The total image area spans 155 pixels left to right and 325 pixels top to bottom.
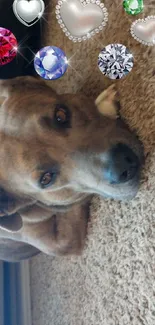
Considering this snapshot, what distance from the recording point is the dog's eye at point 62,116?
1.31 meters

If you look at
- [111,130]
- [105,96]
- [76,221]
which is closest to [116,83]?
[105,96]

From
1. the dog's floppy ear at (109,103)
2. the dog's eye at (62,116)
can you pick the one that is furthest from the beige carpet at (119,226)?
the dog's eye at (62,116)

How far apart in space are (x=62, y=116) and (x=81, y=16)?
341mm

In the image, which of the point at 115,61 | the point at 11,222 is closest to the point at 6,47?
the point at 115,61

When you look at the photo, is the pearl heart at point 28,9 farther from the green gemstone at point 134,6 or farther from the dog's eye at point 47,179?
the dog's eye at point 47,179

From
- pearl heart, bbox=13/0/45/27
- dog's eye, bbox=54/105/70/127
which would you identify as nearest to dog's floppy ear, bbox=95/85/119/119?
dog's eye, bbox=54/105/70/127

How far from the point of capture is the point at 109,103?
1.37 m

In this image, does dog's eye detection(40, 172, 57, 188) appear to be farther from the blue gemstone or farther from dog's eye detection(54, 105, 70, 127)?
the blue gemstone

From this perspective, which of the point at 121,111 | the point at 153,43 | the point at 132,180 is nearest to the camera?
the point at 153,43

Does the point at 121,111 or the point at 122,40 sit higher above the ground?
the point at 122,40

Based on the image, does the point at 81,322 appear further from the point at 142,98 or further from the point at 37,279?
the point at 142,98

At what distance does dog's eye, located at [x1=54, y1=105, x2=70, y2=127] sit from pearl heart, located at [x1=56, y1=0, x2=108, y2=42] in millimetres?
258

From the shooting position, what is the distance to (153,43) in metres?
1.10

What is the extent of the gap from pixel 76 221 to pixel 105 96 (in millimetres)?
518
